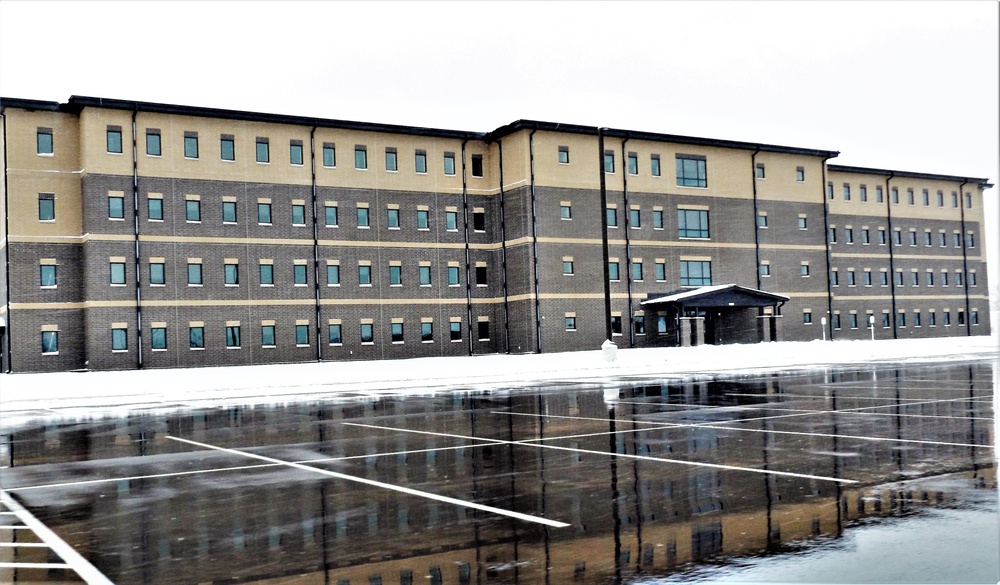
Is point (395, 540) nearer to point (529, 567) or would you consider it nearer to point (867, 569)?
point (529, 567)

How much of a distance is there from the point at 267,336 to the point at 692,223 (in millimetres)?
27828

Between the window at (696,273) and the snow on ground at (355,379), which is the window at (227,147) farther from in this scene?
the window at (696,273)

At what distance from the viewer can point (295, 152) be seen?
171ft

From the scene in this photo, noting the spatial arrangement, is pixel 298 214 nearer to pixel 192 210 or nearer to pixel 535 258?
pixel 192 210

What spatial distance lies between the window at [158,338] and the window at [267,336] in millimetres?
5062

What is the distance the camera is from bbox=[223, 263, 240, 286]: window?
5016 centimetres

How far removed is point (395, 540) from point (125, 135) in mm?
44700

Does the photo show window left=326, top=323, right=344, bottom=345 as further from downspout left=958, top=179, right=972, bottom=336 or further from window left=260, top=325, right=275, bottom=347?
downspout left=958, top=179, right=972, bottom=336

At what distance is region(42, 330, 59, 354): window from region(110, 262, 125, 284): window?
153 inches

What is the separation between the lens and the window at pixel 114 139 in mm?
47125

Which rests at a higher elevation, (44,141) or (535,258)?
(44,141)

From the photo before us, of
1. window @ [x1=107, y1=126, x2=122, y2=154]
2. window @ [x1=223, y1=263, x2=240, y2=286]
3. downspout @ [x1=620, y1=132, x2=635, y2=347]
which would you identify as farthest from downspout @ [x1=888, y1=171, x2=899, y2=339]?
window @ [x1=107, y1=126, x2=122, y2=154]

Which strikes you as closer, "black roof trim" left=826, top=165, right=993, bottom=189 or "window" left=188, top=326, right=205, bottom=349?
"window" left=188, top=326, right=205, bottom=349

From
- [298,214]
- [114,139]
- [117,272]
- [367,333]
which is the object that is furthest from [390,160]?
[117,272]
